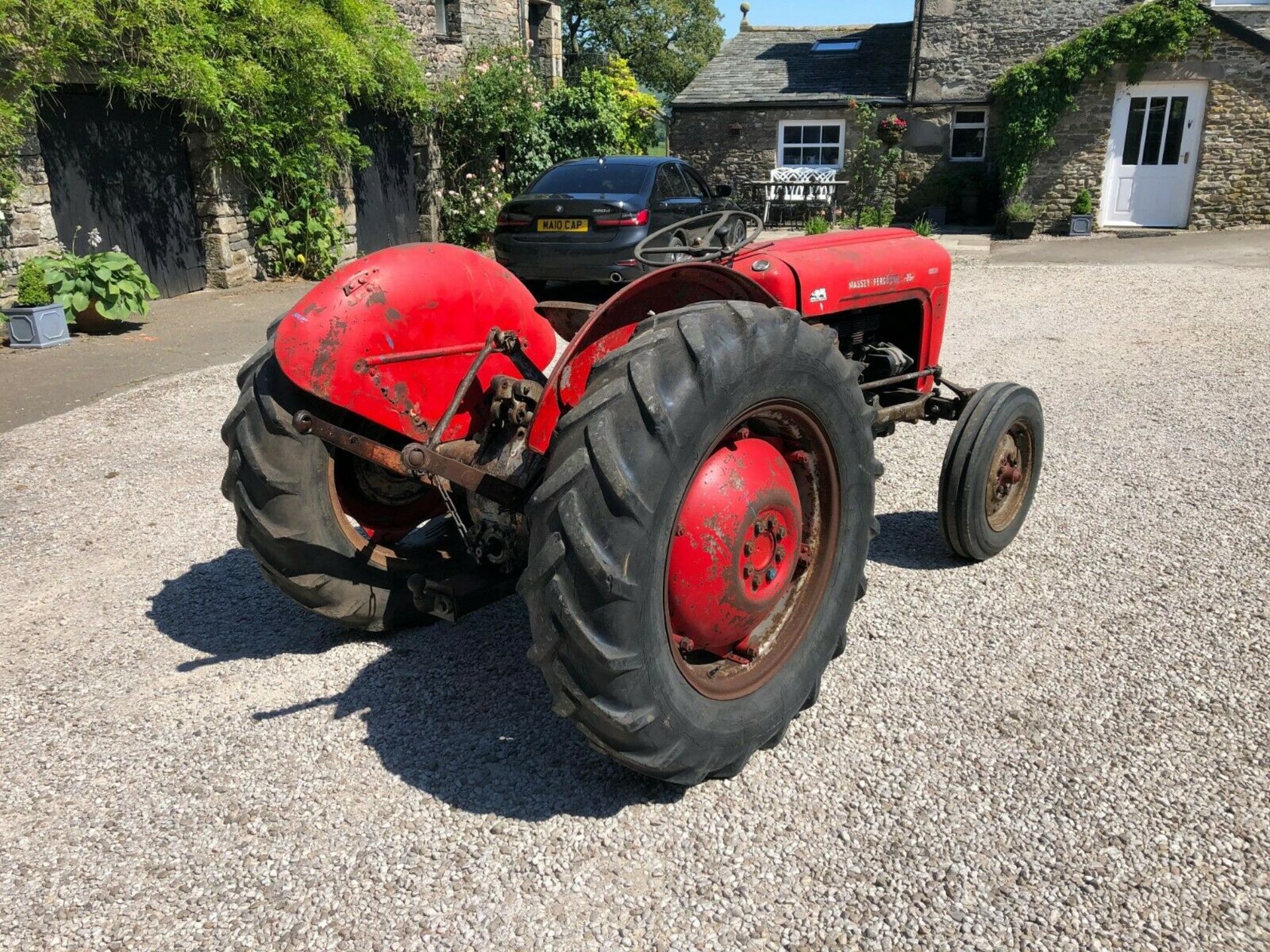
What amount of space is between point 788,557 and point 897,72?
771 inches

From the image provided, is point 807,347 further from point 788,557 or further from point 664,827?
point 664,827

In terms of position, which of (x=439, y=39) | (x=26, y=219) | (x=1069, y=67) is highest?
(x=439, y=39)

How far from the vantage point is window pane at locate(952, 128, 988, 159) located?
18.0 meters

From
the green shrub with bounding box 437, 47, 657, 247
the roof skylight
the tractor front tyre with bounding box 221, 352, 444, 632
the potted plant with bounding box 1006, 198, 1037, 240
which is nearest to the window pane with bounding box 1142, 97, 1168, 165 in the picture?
the potted plant with bounding box 1006, 198, 1037, 240

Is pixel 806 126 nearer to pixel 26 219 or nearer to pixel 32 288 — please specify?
pixel 26 219

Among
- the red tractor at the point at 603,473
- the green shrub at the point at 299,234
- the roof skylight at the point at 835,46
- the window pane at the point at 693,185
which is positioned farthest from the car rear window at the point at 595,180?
the roof skylight at the point at 835,46

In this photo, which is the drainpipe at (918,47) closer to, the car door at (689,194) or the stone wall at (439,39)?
Result: the stone wall at (439,39)

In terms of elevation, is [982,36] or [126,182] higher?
[982,36]

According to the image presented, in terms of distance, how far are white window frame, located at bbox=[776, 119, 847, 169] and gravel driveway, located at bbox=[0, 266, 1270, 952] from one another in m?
16.2

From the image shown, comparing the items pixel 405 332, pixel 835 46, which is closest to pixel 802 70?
pixel 835 46

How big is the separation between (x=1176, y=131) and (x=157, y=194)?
16.3m

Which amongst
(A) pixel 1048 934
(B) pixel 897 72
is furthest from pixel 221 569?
(B) pixel 897 72

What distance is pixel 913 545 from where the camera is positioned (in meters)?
3.98

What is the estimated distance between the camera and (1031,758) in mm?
2529
